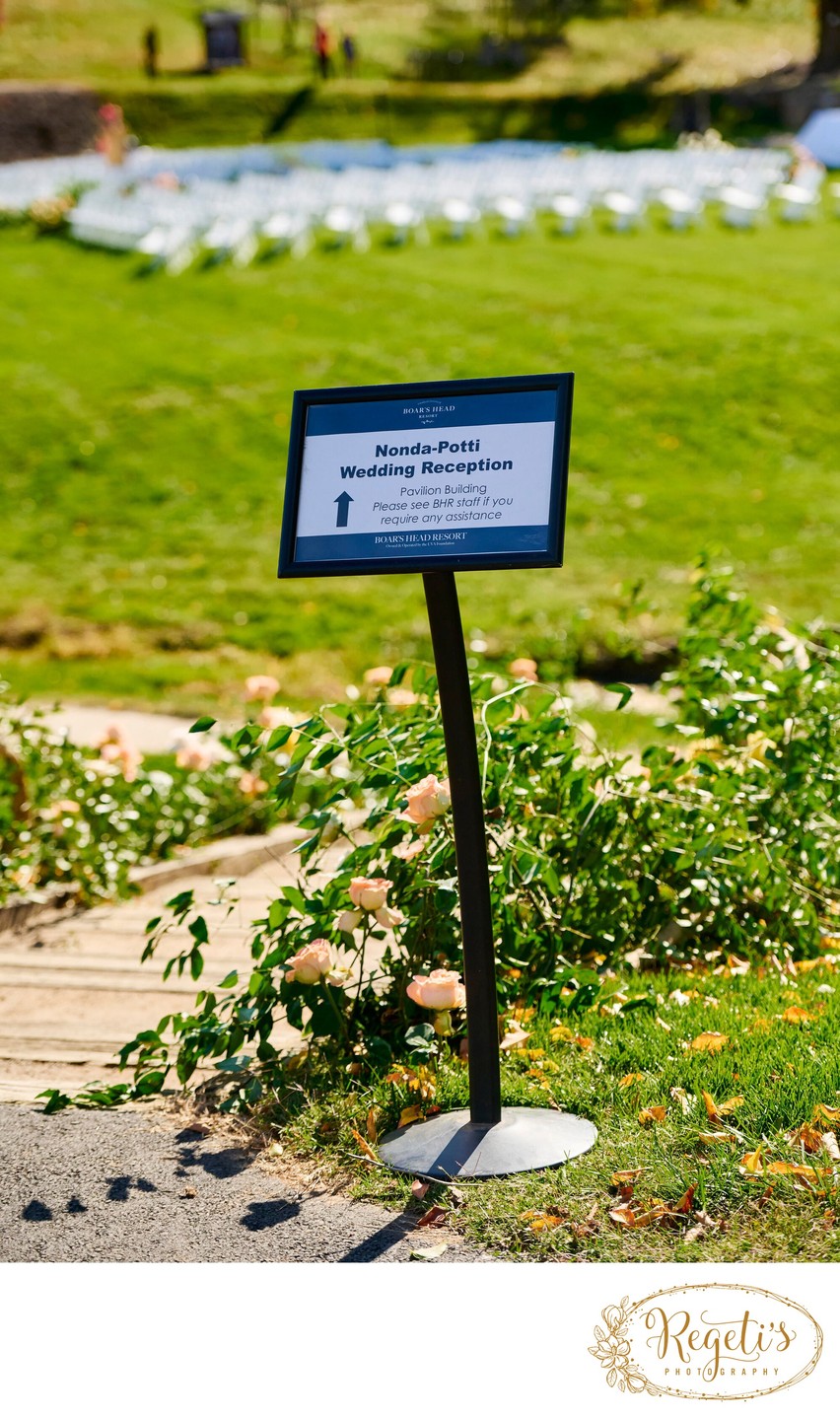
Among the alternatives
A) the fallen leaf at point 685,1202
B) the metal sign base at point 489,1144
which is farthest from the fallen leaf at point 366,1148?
the fallen leaf at point 685,1202

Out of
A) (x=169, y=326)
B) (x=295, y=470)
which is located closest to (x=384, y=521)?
(x=295, y=470)

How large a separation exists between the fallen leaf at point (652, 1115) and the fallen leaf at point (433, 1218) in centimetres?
55

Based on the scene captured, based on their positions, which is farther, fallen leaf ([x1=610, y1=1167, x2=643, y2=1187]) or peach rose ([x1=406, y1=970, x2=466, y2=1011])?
peach rose ([x1=406, y1=970, x2=466, y2=1011])

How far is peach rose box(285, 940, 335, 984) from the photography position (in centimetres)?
378

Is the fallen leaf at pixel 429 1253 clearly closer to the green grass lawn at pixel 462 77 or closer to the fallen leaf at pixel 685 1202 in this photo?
the fallen leaf at pixel 685 1202

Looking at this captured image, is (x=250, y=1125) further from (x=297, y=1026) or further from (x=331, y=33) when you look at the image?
(x=331, y=33)

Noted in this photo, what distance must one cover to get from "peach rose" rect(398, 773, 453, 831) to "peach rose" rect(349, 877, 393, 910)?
0.67 feet

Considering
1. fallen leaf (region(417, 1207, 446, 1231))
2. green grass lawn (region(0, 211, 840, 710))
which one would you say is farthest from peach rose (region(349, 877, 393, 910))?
green grass lawn (region(0, 211, 840, 710))

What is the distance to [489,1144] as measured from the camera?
344 centimetres

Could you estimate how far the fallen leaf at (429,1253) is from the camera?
3.06 metres

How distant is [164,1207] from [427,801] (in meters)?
1.21

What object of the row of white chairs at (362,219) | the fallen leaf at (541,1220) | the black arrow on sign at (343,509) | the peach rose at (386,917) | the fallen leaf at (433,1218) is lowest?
the fallen leaf at (433,1218)
